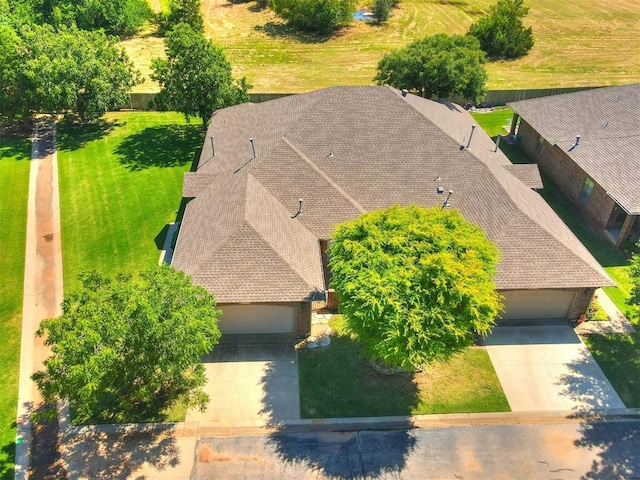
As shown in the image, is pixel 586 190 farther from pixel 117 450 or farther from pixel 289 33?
pixel 289 33

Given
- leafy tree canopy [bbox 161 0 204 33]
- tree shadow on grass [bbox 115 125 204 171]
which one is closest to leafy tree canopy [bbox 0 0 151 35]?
leafy tree canopy [bbox 161 0 204 33]

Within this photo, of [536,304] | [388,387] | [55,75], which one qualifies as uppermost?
[55,75]

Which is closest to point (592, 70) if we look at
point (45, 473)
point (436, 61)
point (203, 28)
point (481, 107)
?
point (481, 107)

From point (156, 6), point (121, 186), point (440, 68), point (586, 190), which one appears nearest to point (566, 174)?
point (586, 190)

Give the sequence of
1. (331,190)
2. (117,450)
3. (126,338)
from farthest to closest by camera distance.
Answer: (331,190)
(117,450)
(126,338)

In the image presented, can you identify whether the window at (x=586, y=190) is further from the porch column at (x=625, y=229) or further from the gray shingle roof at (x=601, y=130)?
the porch column at (x=625, y=229)

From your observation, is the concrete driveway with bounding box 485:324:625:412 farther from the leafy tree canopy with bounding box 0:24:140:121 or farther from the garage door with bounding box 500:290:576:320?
the leafy tree canopy with bounding box 0:24:140:121

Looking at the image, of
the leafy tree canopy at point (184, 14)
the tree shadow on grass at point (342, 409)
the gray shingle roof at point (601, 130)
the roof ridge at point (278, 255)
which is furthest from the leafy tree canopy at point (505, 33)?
the tree shadow on grass at point (342, 409)
